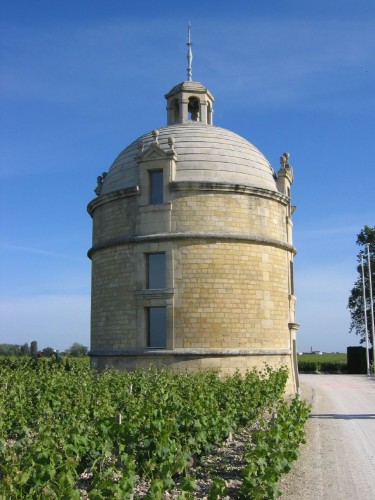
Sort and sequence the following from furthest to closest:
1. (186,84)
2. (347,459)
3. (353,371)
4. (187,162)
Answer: (353,371) < (186,84) < (187,162) < (347,459)

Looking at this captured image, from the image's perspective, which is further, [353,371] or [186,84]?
[353,371]

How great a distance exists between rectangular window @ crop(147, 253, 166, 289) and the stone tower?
0.12 feet

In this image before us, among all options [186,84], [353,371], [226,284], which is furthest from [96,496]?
[353,371]

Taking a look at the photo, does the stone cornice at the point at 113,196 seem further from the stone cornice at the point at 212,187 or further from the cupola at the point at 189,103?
the cupola at the point at 189,103

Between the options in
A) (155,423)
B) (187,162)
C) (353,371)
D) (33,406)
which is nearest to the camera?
(155,423)

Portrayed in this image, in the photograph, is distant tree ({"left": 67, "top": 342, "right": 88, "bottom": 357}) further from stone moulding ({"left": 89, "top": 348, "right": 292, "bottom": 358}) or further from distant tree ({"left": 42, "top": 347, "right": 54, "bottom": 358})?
stone moulding ({"left": 89, "top": 348, "right": 292, "bottom": 358})

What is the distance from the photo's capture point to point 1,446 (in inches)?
278

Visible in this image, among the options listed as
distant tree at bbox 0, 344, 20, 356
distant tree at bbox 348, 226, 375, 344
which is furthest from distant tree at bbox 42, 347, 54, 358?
distant tree at bbox 348, 226, 375, 344

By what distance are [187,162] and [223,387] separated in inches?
359

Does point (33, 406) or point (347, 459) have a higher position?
point (33, 406)

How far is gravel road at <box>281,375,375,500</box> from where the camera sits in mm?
8062

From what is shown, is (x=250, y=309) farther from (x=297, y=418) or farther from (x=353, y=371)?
(x=353, y=371)

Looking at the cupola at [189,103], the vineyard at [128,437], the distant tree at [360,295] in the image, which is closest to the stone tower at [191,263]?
the cupola at [189,103]

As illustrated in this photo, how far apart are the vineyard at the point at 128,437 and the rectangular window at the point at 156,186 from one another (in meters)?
7.14
